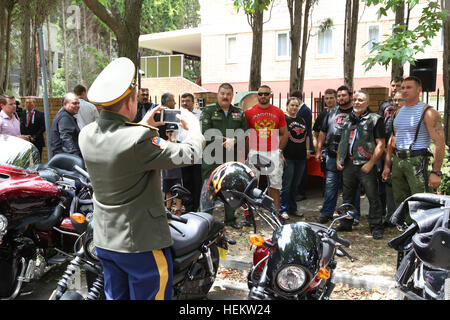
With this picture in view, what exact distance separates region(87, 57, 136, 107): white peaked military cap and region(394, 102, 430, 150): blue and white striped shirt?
152 inches

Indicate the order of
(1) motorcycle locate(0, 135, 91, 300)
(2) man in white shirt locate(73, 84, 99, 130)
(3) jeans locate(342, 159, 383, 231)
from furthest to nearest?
(2) man in white shirt locate(73, 84, 99, 130) < (3) jeans locate(342, 159, 383, 231) < (1) motorcycle locate(0, 135, 91, 300)

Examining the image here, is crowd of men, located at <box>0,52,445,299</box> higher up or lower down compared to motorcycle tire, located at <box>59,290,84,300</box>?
higher up

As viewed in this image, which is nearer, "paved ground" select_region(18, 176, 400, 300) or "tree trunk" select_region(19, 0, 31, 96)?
"paved ground" select_region(18, 176, 400, 300)

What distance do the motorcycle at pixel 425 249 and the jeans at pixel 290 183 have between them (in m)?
3.87

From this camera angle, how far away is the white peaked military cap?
92.2 inches

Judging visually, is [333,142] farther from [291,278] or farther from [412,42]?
[291,278]

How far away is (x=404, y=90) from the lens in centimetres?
514

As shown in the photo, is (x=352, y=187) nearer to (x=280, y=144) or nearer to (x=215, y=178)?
(x=280, y=144)

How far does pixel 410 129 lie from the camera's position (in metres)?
5.16

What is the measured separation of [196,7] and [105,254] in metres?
41.7

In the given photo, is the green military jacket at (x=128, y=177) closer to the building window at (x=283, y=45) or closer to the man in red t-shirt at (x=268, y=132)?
the man in red t-shirt at (x=268, y=132)

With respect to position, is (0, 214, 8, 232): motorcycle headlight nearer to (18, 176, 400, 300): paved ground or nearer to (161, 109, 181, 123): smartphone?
(18, 176, 400, 300): paved ground

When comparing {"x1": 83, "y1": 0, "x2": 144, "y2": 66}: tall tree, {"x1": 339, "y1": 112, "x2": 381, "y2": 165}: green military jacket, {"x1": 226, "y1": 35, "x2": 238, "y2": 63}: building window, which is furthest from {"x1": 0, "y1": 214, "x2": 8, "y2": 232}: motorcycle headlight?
{"x1": 226, "y1": 35, "x2": 238, "y2": 63}: building window

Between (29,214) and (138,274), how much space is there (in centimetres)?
192
